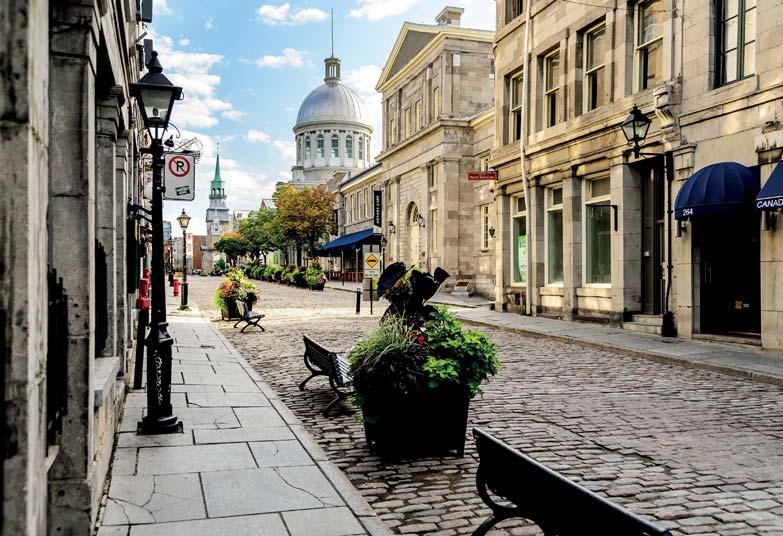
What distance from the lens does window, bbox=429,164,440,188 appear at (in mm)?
37625

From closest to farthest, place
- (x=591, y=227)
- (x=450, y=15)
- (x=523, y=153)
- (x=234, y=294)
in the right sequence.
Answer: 1. (x=591, y=227)
2. (x=234, y=294)
3. (x=523, y=153)
4. (x=450, y=15)

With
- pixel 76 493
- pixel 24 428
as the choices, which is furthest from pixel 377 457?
pixel 24 428

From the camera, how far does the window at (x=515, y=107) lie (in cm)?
2319

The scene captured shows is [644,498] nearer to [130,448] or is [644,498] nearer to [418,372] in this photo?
[418,372]

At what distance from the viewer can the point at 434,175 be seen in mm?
38125

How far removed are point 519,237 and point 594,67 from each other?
20.7ft

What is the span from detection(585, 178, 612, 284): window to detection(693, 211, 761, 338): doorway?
145 inches

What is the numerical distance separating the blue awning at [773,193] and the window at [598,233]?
6.52 metres

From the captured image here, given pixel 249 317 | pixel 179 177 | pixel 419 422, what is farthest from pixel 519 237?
pixel 419 422

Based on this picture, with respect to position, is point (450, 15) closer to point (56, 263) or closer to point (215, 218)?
point (56, 263)

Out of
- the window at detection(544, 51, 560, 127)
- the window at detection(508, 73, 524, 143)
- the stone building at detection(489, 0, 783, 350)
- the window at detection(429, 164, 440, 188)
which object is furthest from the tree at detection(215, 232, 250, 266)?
the window at detection(544, 51, 560, 127)

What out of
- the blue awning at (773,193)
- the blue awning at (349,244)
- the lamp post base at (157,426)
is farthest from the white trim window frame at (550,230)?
the blue awning at (349,244)

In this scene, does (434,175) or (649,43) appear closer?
(649,43)

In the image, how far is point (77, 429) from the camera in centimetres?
418
